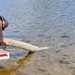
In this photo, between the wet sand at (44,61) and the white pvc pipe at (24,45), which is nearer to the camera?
the wet sand at (44,61)

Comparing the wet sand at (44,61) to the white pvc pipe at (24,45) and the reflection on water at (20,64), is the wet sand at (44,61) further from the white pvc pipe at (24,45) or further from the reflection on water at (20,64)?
the white pvc pipe at (24,45)

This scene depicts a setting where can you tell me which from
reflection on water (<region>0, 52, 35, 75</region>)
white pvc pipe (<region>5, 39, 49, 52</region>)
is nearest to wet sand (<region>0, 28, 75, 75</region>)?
reflection on water (<region>0, 52, 35, 75</region>)

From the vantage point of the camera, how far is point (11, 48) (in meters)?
11.6

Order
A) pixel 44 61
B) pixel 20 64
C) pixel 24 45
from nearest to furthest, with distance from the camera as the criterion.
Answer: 1. pixel 20 64
2. pixel 44 61
3. pixel 24 45

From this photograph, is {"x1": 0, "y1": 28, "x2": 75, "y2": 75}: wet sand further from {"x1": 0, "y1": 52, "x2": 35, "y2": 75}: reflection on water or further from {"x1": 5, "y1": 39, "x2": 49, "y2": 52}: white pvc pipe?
{"x1": 5, "y1": 39, "x2": 49, "y2": 52}: white pvc pipe

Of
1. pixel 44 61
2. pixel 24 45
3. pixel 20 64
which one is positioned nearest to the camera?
pixel 20 64

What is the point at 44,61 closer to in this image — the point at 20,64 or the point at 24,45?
the point at 20,64

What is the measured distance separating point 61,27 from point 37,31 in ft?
5.54

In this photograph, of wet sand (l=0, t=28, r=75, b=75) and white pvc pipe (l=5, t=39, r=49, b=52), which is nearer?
wet sand (l=0, t=28, r=75, b=75)

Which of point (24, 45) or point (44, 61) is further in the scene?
point (24, 45)

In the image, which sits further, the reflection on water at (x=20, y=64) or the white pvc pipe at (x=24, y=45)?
the white pvc pipe at (x=24, y=45)

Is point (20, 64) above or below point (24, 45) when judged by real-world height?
below

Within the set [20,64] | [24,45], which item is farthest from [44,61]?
[24,45]

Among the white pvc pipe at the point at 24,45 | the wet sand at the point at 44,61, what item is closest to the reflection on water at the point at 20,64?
the wet sand at the point at 44,61
